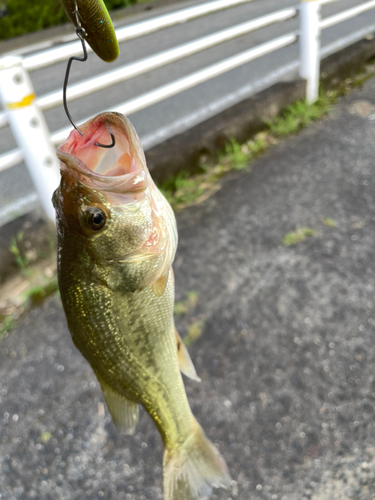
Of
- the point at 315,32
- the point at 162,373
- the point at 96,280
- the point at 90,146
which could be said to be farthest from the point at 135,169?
the point at 315,32

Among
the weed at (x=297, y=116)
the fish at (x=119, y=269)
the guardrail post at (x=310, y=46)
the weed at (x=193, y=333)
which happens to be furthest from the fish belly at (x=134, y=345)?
the guardrail post at (x=310, y=46)

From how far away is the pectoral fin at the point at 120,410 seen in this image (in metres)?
1.20

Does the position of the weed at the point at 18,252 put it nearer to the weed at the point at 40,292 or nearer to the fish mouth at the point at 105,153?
the weed at the point at 40,292

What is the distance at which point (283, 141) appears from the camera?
13.7ft

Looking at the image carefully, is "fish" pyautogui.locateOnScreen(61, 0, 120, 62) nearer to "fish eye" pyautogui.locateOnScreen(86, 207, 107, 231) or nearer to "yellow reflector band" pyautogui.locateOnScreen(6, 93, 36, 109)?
"fish eye" pyautogui.locateOnScreen(86, 207, 107, 231)

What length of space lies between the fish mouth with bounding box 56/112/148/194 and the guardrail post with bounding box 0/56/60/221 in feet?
6.28

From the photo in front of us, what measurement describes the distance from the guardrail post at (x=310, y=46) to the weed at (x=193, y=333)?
3.31 m

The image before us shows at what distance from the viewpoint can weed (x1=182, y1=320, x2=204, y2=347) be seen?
2479 millimetres

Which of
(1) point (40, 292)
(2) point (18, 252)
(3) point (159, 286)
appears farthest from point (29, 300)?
(3) point (159, 286)

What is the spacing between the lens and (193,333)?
99.7 inches

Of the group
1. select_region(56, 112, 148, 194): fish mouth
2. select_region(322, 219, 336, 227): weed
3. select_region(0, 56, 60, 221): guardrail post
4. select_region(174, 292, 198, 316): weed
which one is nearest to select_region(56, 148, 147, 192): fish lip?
select_region(56, 112, 148, 194): fish mouth

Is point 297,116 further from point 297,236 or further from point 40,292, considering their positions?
point 40,292

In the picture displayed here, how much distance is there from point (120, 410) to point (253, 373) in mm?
1213

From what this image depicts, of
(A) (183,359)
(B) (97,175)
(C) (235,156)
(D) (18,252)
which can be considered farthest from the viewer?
(C) (235,156)
